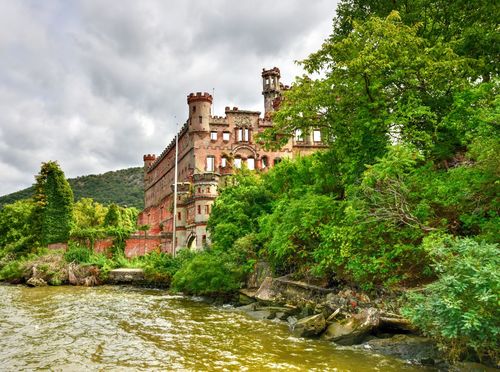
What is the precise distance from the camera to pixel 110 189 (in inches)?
4609

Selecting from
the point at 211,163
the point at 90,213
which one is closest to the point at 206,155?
the point at 211,163

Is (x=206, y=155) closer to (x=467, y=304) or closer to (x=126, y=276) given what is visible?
(x=126, y=276)

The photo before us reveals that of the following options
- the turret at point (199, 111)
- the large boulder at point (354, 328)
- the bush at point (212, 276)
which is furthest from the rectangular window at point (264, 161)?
the large boulder at point (354, 328)

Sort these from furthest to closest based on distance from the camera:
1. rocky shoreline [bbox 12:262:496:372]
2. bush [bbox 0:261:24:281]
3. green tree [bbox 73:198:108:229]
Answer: green tree [bbox 73:198:108:229]
bush [bbox 0:261:24:281]
rocky shoreline [bbox 12:262:496:372]

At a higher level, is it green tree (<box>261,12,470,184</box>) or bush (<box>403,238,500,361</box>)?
green tree (<box>261,12,470,184</box>)

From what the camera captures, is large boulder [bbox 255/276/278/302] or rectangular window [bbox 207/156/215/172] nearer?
large boulder [bbox 255/276/278/302]

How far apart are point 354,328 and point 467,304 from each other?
4027mm

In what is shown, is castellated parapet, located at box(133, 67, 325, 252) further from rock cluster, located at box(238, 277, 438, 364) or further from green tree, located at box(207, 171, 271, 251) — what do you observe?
rock cluster, located at box(238, 277, 438, 364)

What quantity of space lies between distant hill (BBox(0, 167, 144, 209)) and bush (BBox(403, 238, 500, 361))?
97409 mm

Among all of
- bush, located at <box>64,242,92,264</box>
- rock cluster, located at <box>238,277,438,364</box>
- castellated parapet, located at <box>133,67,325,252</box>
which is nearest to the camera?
rock cluster, located at <box>238,277,438,364</box>

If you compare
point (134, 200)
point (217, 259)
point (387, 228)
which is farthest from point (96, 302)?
point (134, 200)

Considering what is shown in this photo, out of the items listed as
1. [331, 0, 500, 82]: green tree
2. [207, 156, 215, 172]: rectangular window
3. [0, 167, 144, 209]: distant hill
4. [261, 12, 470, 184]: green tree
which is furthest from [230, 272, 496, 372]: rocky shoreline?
[0, 167, 144, 209]: distant hill

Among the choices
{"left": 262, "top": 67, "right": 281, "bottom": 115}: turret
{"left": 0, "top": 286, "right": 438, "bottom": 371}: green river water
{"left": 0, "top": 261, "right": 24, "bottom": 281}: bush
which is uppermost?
{"left": 262, "top": 67, "right": 281, "bottom": 115}: turret

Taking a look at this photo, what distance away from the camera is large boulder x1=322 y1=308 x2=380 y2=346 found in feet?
35.9
